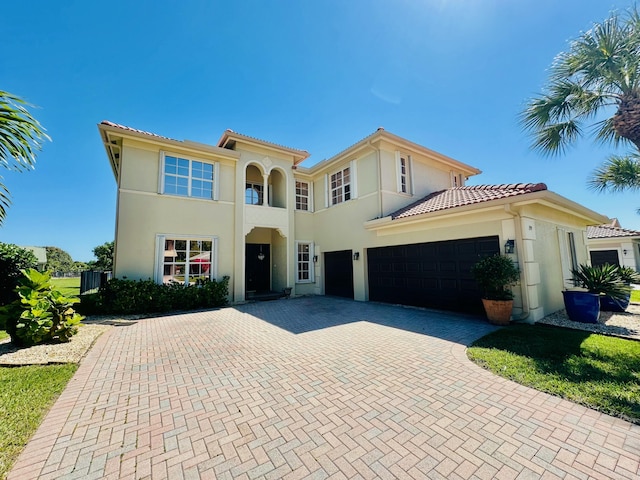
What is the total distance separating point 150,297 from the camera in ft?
32.5

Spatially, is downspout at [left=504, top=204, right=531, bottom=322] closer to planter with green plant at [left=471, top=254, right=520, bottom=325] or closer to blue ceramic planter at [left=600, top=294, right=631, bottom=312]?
planter with green plant at [left=471, top=254, right=520, bottom=325]

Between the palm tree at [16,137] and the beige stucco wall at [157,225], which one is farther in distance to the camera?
the beige stucco wall at [157,225]

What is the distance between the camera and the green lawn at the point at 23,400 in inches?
107

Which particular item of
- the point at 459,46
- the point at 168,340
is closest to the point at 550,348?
the point at 168,340

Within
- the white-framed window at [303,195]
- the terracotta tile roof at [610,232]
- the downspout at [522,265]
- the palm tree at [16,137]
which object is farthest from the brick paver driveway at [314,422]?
the terracotta tile roof at [610,232]

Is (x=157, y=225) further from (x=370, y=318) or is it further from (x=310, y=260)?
(x=370, y=318)

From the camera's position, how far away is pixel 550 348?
5.32 m

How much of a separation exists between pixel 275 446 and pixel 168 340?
5.17 metres

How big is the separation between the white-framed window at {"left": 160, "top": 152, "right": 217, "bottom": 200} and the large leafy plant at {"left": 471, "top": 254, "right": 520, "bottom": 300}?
11.3m

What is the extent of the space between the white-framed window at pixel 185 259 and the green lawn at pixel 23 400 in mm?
6301

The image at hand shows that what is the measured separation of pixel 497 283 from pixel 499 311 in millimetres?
780

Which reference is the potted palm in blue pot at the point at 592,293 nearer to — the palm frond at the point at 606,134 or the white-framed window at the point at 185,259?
the palm frond at the point at 606,134

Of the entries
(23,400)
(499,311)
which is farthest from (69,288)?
(499,311)

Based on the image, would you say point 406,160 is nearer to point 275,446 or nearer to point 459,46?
point 459,46
